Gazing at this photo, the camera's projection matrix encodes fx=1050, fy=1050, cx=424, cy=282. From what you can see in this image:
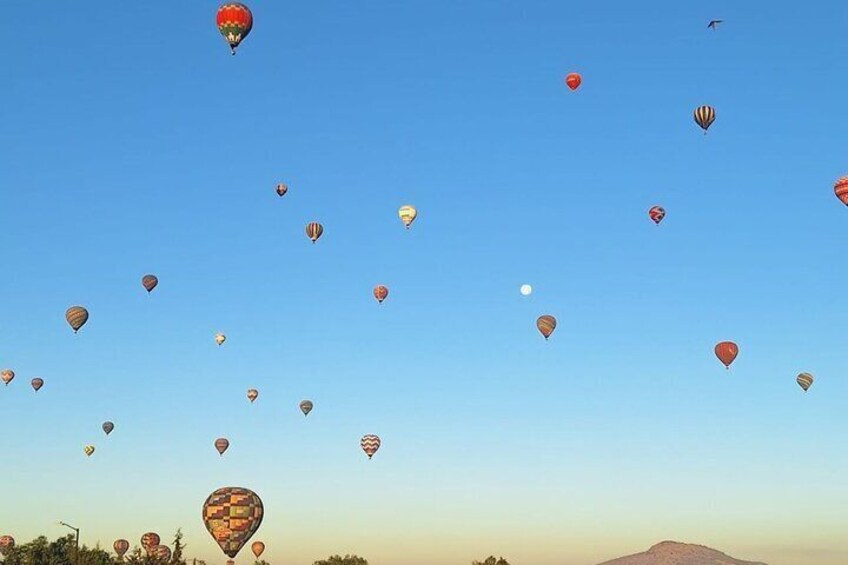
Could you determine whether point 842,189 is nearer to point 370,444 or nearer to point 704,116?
point 704,116

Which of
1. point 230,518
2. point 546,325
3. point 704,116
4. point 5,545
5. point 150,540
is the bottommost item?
point 230,518

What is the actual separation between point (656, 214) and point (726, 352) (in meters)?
12.2

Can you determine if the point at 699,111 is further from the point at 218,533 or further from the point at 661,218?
the point at 218,533

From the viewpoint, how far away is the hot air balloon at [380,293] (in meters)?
92.0

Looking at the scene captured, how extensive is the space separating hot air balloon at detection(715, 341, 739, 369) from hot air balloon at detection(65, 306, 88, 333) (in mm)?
52919

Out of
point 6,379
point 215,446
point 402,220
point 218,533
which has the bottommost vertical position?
point 218,533

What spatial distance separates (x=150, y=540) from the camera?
115125 mm

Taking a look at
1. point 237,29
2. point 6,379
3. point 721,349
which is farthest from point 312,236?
point 6,379

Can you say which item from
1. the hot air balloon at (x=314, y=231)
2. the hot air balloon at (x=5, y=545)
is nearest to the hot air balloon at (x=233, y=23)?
the hot air balloon at (x=314, y=231)

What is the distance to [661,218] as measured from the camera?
8406 cm

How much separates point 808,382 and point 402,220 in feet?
121

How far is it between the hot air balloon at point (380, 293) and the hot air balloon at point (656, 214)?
24180 millimetres

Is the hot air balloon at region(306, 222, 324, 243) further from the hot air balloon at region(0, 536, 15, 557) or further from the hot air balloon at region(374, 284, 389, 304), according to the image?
the hot air balloon at region(0, 536, 15, 557)

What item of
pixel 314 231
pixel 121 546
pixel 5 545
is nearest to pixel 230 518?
pixel 314 231
